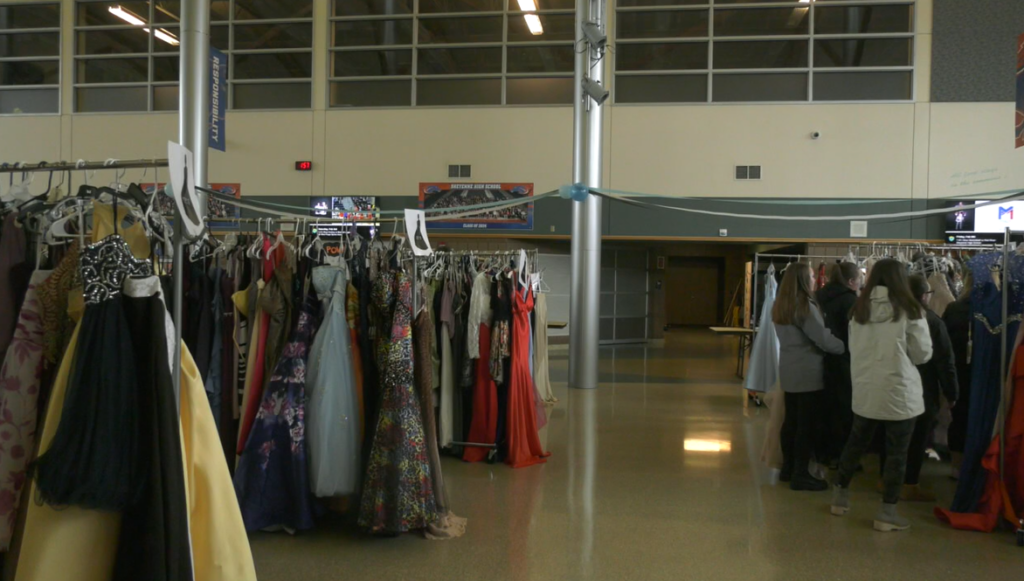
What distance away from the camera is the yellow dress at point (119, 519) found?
1494 millimetres

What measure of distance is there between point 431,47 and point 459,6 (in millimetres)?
827

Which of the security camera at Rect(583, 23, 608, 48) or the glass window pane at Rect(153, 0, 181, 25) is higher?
the glass window pane at Rect(153, 0, 181, 25)

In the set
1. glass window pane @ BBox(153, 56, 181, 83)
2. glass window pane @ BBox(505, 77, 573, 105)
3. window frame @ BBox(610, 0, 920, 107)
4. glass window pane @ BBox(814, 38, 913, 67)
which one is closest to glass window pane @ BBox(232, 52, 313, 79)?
glass window pane @ BBox(153, 56, 181, 83)

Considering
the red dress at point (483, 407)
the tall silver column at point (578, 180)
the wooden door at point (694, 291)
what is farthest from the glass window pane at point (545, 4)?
the wooden door at point (694, 291)

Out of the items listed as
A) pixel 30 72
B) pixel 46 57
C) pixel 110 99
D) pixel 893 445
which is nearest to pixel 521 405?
pixel 893 445

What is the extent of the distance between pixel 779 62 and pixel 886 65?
62.3 inches

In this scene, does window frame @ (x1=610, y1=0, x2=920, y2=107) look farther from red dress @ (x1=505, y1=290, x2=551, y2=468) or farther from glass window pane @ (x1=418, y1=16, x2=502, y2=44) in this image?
red dress @ (x1=505, y1=290, x2=551, y2=468)

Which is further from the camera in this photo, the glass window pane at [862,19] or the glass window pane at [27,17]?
the glass window pane at [27,17]

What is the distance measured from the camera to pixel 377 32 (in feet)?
37.0

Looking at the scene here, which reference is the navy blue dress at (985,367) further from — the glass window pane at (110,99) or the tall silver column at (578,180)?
the glass window pane at (110,99)

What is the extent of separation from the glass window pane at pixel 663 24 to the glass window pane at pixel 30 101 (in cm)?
988

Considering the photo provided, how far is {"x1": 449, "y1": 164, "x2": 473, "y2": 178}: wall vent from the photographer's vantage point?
1101 centimetres

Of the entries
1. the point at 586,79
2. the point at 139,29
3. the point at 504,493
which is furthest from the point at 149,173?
the point at 504,493

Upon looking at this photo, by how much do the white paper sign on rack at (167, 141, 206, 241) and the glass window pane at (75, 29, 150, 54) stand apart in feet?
39.0
